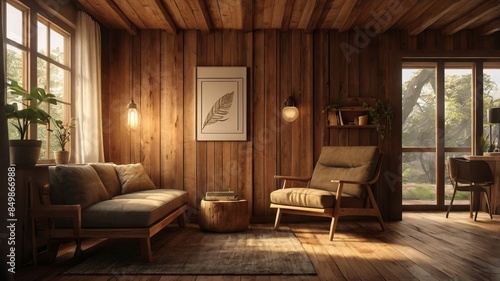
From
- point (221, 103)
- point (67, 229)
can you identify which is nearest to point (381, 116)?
point (221, 103)

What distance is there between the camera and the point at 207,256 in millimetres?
3311

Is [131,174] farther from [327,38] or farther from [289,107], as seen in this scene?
[327,38]

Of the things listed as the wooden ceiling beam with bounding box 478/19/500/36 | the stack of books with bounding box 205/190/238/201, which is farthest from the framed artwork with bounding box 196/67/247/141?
the wooden ceiling beam with bounding box 478/19/500/36

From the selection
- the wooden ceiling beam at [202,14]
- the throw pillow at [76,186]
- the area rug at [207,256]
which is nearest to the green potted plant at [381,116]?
the area rug at [207,256]

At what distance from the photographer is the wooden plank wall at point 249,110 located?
5.21m

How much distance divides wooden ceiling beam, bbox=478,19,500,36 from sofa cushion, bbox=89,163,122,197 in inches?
187

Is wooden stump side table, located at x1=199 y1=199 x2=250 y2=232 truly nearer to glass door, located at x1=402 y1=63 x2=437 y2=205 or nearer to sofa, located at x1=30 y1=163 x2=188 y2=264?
sofa, located at x1=30 y1=163 x2=188 y2=264

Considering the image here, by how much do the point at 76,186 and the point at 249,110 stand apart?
2484mm

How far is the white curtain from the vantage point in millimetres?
4402

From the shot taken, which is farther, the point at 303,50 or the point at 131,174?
the point at 303,50

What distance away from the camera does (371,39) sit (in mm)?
5309

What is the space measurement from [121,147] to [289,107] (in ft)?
7.02

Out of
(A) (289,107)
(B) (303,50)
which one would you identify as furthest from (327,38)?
(A) (289,107)

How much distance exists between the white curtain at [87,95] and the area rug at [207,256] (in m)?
1.12
